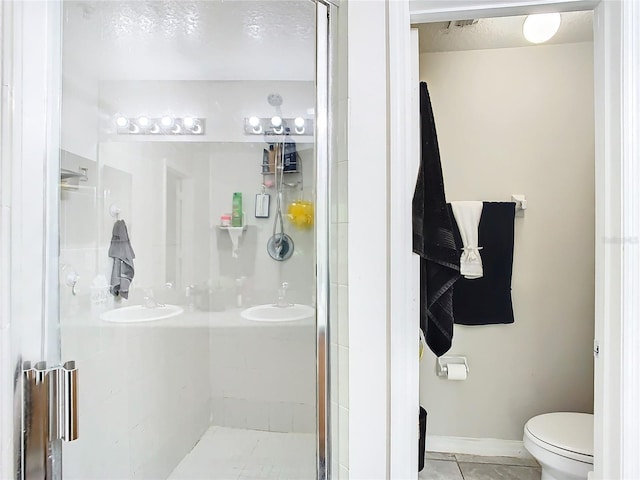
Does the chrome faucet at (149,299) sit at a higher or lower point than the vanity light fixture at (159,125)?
lower

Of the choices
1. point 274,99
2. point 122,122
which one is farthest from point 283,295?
point 122,122

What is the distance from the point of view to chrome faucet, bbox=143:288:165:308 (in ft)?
5.21

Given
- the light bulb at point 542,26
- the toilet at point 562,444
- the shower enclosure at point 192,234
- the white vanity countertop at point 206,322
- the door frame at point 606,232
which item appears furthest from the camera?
the light bulb at point 542,26

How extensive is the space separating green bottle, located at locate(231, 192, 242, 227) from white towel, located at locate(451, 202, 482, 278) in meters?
1.25

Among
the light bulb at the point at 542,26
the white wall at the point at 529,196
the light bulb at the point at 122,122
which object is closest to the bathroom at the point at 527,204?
the white wall at the point at 529,196

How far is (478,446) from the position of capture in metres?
2.40

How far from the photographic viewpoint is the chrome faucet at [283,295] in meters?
1.49

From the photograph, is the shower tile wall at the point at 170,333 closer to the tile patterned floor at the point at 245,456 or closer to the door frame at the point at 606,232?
the tile patterned floor at the point at 245,456

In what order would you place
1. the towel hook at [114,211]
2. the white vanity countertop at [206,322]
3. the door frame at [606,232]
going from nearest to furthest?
the door frame at [606,232], the towel hook at [114,211], the white vanity countertop at [206,322]

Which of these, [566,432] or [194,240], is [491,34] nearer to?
[194,240]

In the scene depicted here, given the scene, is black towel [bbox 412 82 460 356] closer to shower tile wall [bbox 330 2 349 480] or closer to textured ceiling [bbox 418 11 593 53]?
shower tile wall [bbox 330 2 349 480]

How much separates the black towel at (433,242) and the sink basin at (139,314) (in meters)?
1.00

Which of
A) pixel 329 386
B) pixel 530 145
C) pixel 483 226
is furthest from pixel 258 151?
pixel 530 145

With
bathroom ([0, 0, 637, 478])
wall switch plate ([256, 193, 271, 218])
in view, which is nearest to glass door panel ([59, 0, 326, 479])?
wall switch plate ([256, 193, 271, 218])
